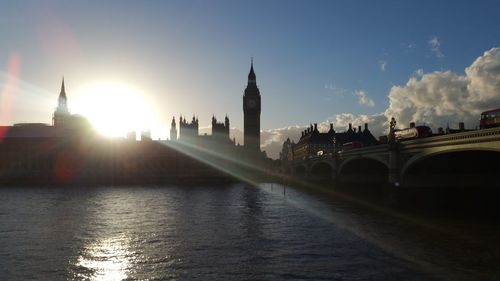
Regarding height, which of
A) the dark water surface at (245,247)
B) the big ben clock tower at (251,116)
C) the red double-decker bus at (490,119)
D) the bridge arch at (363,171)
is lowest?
the dark water surface at (245,247)

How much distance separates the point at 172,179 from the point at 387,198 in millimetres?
83562

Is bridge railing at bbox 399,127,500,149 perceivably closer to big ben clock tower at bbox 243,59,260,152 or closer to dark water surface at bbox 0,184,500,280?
dark water surface at bbox 0,184,500,280

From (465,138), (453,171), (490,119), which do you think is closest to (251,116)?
(453,171)

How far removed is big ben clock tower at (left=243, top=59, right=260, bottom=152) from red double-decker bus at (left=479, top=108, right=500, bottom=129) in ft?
455

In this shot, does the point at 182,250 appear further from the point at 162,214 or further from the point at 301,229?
the point at 162,214

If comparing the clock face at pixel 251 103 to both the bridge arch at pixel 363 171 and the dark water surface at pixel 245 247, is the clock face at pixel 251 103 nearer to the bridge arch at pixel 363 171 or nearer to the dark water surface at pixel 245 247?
the bridge arch at pixel 363 171

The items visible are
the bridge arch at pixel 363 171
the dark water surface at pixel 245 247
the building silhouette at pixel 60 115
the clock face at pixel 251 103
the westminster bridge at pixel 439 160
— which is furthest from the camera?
the building silhouette at pixel 60 115

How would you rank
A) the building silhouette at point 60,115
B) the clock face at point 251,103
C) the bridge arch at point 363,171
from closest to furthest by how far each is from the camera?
the bridge arch at point 363,171
the clock face at point 251,103
the building silhouette at point 60,115

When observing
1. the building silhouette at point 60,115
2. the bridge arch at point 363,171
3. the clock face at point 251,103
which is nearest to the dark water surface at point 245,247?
the bridge arch at point 363,171

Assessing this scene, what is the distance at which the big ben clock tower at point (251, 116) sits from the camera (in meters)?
183

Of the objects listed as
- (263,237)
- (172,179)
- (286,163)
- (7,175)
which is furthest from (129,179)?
(263,237)

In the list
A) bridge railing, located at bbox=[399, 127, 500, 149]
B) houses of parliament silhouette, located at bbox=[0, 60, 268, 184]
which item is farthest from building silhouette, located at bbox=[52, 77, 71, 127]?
bridge railing, located at bbox=[399, 127, 500, 149]

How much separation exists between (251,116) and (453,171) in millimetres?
135893

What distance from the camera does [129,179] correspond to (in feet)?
404
